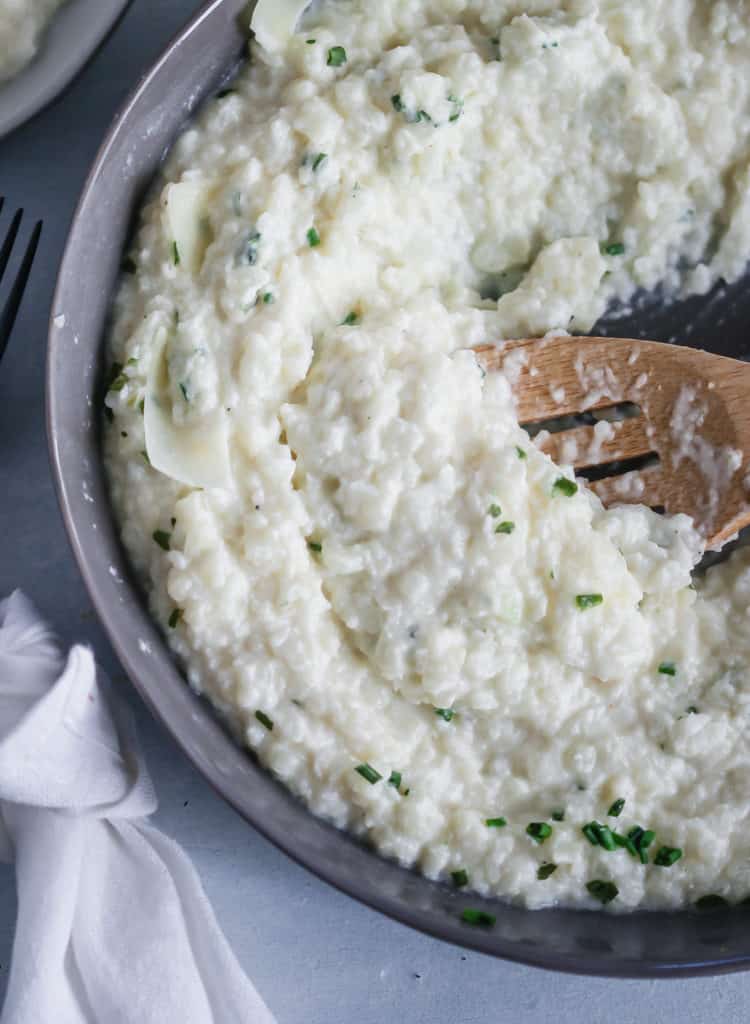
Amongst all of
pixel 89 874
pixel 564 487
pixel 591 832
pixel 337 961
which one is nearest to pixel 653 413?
pixel 564 487

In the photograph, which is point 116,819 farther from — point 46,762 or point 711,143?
point 711,143

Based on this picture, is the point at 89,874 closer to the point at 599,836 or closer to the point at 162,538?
the point at 162,538

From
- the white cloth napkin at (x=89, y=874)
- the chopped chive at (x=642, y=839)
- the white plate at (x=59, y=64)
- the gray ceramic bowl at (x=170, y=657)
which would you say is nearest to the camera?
the gray ceramic bowl at (x=170, y=657)

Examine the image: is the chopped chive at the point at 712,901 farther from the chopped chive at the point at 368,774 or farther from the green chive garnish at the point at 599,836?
the chopped chive at the point at 368,774

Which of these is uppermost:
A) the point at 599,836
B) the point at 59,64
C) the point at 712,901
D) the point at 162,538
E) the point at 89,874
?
the point at 59,64

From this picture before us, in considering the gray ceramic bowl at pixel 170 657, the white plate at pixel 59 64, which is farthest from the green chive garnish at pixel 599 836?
the white plate at pixel 59 64
